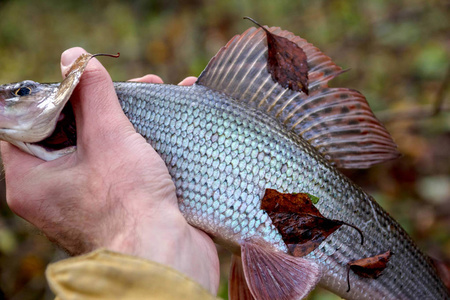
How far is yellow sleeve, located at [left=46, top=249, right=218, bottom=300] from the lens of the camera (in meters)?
1.34

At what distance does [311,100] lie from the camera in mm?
2332

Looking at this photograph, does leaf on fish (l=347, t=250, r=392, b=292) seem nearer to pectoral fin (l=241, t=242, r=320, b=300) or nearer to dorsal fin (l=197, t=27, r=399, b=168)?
pectoral fin (l=241, t=242, r=320, b=300)

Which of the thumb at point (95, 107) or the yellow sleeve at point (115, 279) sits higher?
the thumb at point (95, 107)

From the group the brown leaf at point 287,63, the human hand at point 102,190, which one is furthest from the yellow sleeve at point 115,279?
the brown leaf at point 287,63

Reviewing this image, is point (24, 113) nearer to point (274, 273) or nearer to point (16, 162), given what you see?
point (16, 162)

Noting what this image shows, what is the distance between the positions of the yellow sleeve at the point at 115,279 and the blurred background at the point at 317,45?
3.60ft

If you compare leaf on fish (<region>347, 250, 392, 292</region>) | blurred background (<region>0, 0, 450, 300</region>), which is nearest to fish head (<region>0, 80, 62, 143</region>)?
blurred background (<region>0, 0, 450, 300</region>)

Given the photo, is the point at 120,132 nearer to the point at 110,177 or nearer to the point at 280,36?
the point at 110,177

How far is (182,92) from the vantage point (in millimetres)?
2225

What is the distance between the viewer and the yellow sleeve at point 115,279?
1.34 meters

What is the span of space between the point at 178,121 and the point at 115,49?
649 centimetres

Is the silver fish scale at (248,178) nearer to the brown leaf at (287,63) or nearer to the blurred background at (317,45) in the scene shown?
the brown leaf at (287,63)

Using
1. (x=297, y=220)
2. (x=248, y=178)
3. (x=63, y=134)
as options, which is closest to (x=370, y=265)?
(x=297, y=220)

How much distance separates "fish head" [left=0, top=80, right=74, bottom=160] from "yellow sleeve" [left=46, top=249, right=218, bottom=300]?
0.87 meters
